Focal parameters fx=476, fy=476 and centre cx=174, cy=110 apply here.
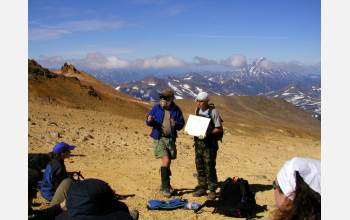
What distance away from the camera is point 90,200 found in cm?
376

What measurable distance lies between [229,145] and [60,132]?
7.66 meters

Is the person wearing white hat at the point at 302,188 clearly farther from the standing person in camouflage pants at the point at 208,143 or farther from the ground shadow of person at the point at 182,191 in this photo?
the ground shadow of person at the point at 182,191

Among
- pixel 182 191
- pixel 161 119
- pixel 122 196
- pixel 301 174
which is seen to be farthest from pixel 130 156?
pixel 301 174

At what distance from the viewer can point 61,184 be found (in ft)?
23.2

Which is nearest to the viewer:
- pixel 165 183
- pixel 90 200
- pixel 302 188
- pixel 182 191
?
pixel 302 188

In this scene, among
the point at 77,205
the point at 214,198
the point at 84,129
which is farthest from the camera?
the point at 84,129

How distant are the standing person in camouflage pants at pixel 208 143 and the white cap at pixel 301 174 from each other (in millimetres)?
6248

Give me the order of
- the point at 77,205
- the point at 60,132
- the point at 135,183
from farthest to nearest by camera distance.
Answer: the point at 60,132 → the point at 135,183 → the point at 77,205

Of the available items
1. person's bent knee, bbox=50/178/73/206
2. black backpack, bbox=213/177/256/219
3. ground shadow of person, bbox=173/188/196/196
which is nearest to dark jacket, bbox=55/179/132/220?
person's bent knee, bbox=50/178/73/206

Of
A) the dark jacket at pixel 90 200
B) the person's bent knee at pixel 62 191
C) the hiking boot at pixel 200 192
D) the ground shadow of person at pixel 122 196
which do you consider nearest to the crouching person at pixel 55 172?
the person's bent knee at pixel 62 191

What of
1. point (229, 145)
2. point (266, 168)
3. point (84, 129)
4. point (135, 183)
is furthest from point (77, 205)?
point (229, 145)

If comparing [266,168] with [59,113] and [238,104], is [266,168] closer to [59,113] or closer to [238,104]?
[59,113]

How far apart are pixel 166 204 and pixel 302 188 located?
6.28 metres

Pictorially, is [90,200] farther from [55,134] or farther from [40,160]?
[55,134]
